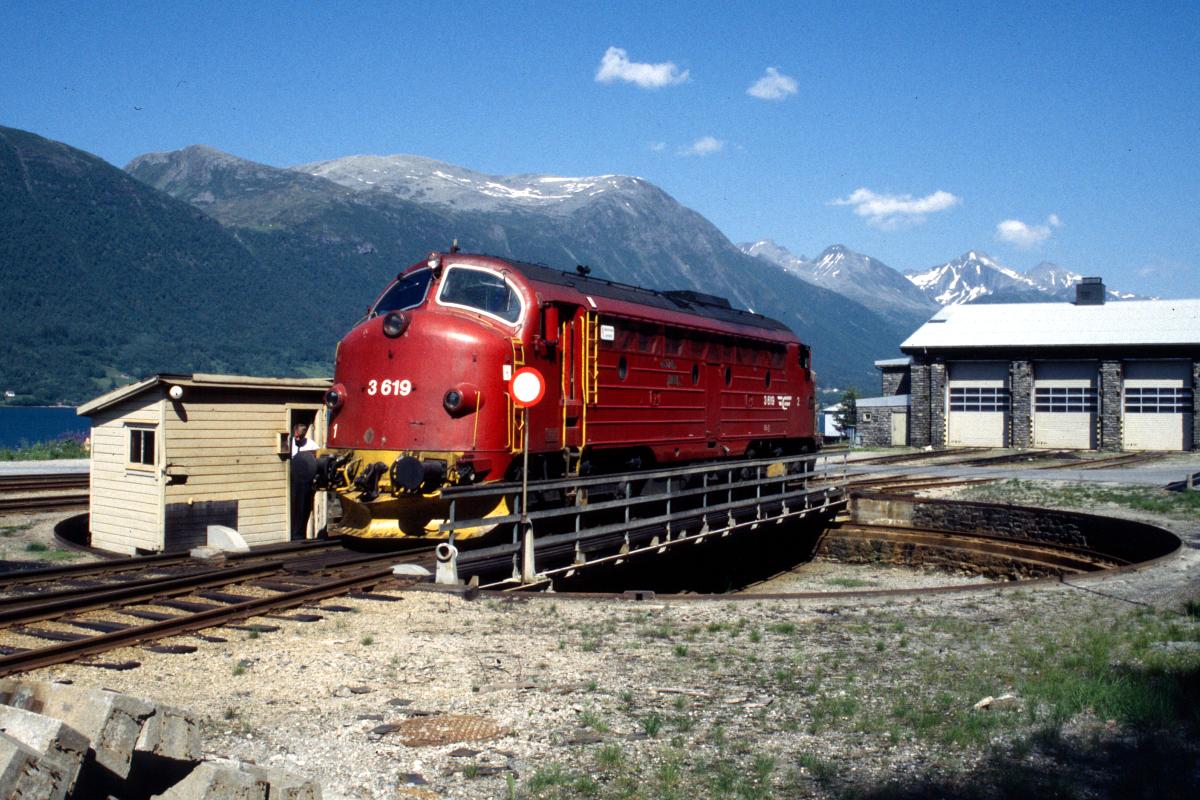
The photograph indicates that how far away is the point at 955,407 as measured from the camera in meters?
46.2

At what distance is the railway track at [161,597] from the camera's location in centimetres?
823

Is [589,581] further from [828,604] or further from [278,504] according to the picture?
[278,504]

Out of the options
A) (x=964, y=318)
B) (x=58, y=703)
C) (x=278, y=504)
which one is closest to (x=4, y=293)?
(x=964, y=318)

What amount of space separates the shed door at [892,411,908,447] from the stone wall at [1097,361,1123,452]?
8.81 m

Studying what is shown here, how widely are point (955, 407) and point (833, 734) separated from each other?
4255 centimetres

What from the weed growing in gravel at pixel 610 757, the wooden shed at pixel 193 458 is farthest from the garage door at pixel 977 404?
the weed growing in gravel at pixel 610 757

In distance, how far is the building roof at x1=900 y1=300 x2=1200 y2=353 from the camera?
143 ft

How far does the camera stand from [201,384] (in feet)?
46.7

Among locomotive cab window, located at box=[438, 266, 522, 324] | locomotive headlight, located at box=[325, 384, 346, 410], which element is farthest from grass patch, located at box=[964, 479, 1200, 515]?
locomotive headlight, located at box=[325, 384, 346, 410]

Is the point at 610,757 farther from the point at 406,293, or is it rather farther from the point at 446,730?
the point at 406,293

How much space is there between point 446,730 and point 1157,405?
43.7 m

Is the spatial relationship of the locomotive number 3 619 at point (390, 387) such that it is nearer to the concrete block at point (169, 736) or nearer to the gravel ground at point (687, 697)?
the gravel ground at point (687, 697)

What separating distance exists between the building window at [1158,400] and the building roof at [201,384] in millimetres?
38265

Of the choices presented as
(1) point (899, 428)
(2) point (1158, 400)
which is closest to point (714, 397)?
(2) point (1158, 400)
